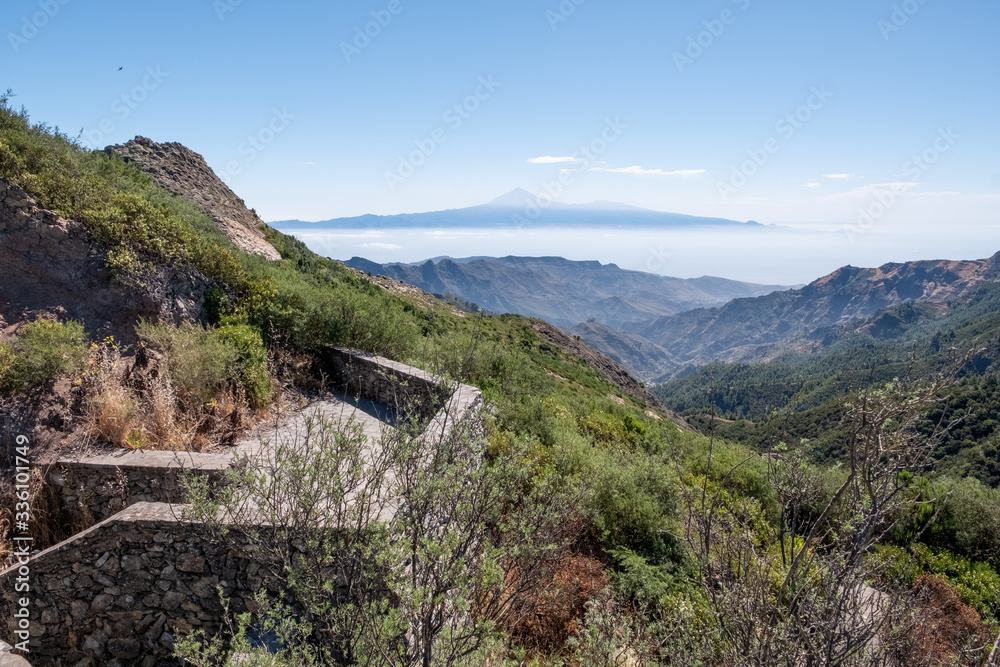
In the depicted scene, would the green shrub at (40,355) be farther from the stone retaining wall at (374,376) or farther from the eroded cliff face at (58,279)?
the stone retaining wall at (374,376)

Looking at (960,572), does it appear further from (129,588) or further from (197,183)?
(197,183)

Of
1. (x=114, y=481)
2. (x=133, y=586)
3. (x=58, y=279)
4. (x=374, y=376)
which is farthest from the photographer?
(x=374, y=376)

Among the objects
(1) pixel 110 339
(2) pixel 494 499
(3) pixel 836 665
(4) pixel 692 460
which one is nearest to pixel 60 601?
(1) pixel 110 339

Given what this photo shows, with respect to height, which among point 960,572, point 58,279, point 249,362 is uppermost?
point 58,279

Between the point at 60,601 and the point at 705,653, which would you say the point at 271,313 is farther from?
the point at 705,653

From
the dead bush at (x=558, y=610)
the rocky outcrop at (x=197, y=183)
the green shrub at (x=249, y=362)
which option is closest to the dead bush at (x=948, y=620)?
the dead bush at (x=558, y=610)

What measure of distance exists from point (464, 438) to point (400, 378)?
4051 mm

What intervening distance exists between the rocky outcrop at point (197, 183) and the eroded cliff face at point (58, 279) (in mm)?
13483

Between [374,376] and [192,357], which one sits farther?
[374,376]

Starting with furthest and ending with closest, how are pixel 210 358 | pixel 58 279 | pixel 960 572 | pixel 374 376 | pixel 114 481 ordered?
pixel 374 376 < pixel 58 279 < pixel 960 572 < pixel 210 358 < pixel 114 481

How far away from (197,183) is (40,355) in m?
22.7

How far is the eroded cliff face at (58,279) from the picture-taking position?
24.1 ft

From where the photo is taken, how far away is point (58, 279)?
758cm
